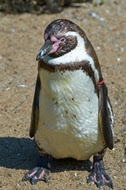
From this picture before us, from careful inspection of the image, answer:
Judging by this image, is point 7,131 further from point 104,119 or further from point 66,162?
point 104,119

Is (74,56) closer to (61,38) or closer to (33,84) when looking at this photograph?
(61,38)

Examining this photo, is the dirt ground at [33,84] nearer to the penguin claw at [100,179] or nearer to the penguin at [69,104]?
the penguin claw at [100,179]

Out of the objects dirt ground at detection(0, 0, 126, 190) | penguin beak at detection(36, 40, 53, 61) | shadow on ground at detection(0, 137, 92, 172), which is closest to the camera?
penguin beak at detection(36, 40, 53, 61)

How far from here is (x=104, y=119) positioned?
15.1ft

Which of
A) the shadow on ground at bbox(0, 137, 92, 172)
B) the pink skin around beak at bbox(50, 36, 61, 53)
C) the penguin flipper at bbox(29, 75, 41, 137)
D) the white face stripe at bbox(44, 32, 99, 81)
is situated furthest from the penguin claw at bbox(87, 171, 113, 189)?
the pink skin around beak at bbox(50, 36, 61, 53)

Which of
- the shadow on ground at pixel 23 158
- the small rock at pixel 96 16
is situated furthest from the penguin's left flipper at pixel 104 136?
the small rock at pixel 96 16

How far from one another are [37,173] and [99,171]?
510 millimetres

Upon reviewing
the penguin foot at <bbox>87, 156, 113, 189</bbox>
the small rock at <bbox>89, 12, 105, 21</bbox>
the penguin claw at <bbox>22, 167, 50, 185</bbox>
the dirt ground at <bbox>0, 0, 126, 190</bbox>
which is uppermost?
the penguin foot at <bbox>87, 156, 113, 189</bbox>

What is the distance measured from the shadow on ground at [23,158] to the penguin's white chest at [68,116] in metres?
0.28

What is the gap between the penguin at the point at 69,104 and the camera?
14.0 ft

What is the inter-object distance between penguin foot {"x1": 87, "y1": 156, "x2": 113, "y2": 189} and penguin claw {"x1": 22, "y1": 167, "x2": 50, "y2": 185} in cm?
35

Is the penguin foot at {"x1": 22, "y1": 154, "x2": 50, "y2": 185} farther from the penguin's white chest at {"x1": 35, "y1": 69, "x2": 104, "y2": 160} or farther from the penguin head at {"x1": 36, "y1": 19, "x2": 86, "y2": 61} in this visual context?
the penguin head at {"x1": 36, "y1": 19, "x2": 86, "y2": 61}

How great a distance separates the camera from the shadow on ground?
5109mm

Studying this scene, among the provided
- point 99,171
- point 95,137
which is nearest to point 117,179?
point 99,171
